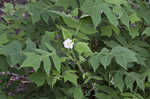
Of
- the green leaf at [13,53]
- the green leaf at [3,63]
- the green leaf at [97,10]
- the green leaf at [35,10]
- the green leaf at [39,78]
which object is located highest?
the green leaf at [97,10]

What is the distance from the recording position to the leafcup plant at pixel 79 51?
1550 millimetres

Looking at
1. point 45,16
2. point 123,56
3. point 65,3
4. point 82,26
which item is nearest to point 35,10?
point 45,16

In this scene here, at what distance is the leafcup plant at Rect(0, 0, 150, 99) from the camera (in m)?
1.55

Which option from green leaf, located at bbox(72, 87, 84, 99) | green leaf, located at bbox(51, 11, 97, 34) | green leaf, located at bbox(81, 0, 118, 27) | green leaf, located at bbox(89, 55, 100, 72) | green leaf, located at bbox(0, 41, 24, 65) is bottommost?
green leaf, located at bbox(72, 87, 84, 99)

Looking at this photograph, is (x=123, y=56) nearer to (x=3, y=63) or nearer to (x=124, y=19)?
(x=124, y=19)

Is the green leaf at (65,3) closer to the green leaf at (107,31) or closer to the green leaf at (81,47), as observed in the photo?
the green leaf at (107,31)

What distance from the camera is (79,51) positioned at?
157cm

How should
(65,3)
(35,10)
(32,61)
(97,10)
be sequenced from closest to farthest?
1. (32,61)
2. (97,10)
3. (65,3)
4. (35,10)

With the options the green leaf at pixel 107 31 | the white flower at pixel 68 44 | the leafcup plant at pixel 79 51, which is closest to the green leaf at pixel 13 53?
the leafcup plant at pixel 79 51

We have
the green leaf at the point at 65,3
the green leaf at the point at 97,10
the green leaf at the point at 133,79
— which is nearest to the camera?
the green leaf at the point at 97,10

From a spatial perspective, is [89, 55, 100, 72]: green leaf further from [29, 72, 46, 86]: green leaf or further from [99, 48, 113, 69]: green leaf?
[29, 72, 46, 86]: green leaf

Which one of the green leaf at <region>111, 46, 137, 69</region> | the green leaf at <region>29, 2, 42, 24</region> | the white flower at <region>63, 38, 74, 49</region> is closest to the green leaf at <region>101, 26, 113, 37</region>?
the green leaf at <region>111, 46, 137, 69</region>

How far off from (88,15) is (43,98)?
2.10 feet

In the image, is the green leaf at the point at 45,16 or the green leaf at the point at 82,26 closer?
the green leaf at the point at 82,26
